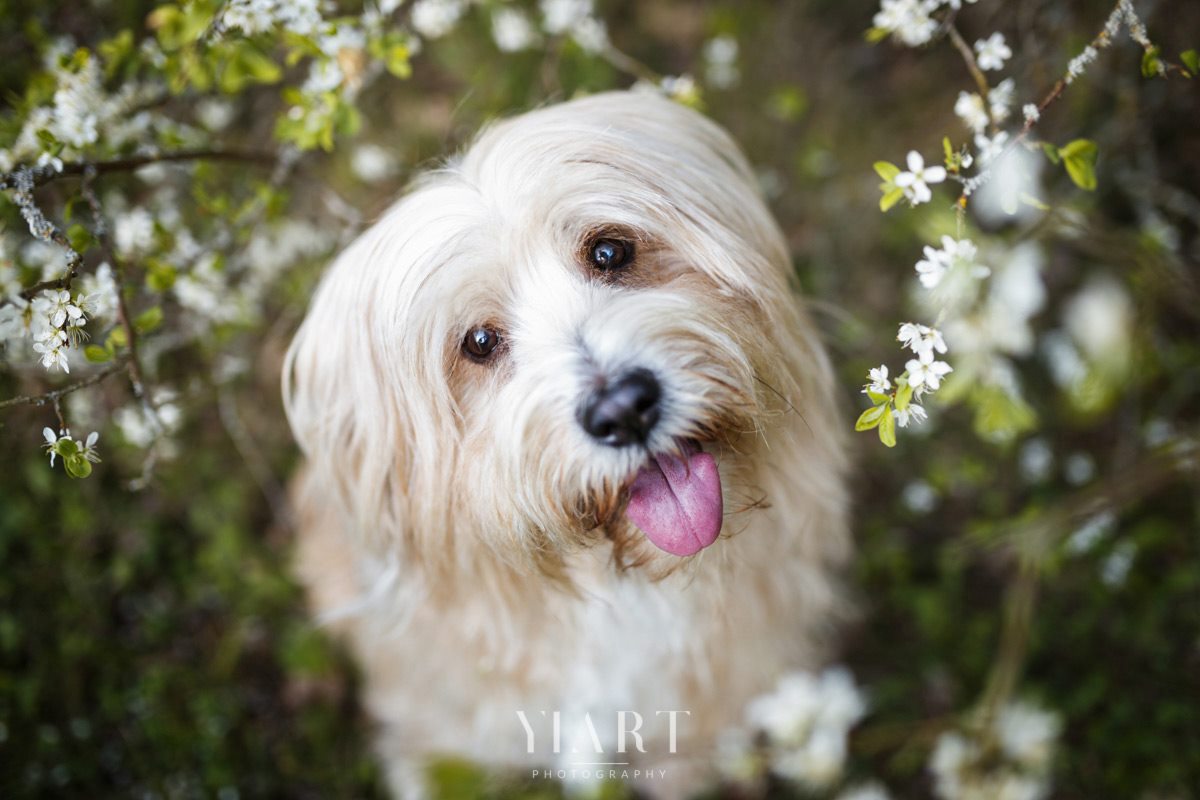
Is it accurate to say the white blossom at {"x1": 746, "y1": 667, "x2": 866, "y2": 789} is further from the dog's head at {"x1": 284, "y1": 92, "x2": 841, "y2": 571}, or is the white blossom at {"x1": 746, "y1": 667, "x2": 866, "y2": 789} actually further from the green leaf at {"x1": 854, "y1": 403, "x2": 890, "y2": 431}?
the green leaf at {"x1": 854, "y1": 403, "x2": 890, "y2": 431}

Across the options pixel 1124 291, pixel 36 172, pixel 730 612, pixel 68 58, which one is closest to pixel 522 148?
pixel 36 172

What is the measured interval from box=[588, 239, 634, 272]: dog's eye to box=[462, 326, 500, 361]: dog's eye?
0.84ft

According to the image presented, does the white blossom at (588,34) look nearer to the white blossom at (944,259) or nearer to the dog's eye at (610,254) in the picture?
the dog's eye at (610,254)

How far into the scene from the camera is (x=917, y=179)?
150 centimetres

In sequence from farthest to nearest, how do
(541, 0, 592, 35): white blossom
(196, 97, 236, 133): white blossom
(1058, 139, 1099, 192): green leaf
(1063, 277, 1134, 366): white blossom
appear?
(1063, 277, 1134, 366): white blossom → (196, 97, 236, 133): white blossom → (541, 0, 592, 35): white blossom → (1058, 139, 1099, 192): green leaf

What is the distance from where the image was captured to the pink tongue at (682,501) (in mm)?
1679

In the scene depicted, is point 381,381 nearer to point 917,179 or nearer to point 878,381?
point 878,381

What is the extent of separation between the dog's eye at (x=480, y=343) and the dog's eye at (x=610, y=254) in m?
0.26

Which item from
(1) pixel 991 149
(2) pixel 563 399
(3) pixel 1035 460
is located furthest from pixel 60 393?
(3) pixel 1035 460

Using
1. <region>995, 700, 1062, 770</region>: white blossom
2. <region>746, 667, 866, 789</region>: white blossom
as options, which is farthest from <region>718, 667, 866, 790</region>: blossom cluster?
<region>995, 700, 1062, 770</region>: white blossom

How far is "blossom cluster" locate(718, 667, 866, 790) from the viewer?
258 centimetres

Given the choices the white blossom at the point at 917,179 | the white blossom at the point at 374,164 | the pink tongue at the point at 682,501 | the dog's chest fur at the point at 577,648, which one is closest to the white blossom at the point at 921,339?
the white blossom at the point at 917,179

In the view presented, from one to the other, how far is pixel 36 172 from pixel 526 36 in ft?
5.07

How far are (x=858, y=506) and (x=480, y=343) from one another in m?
2.14
